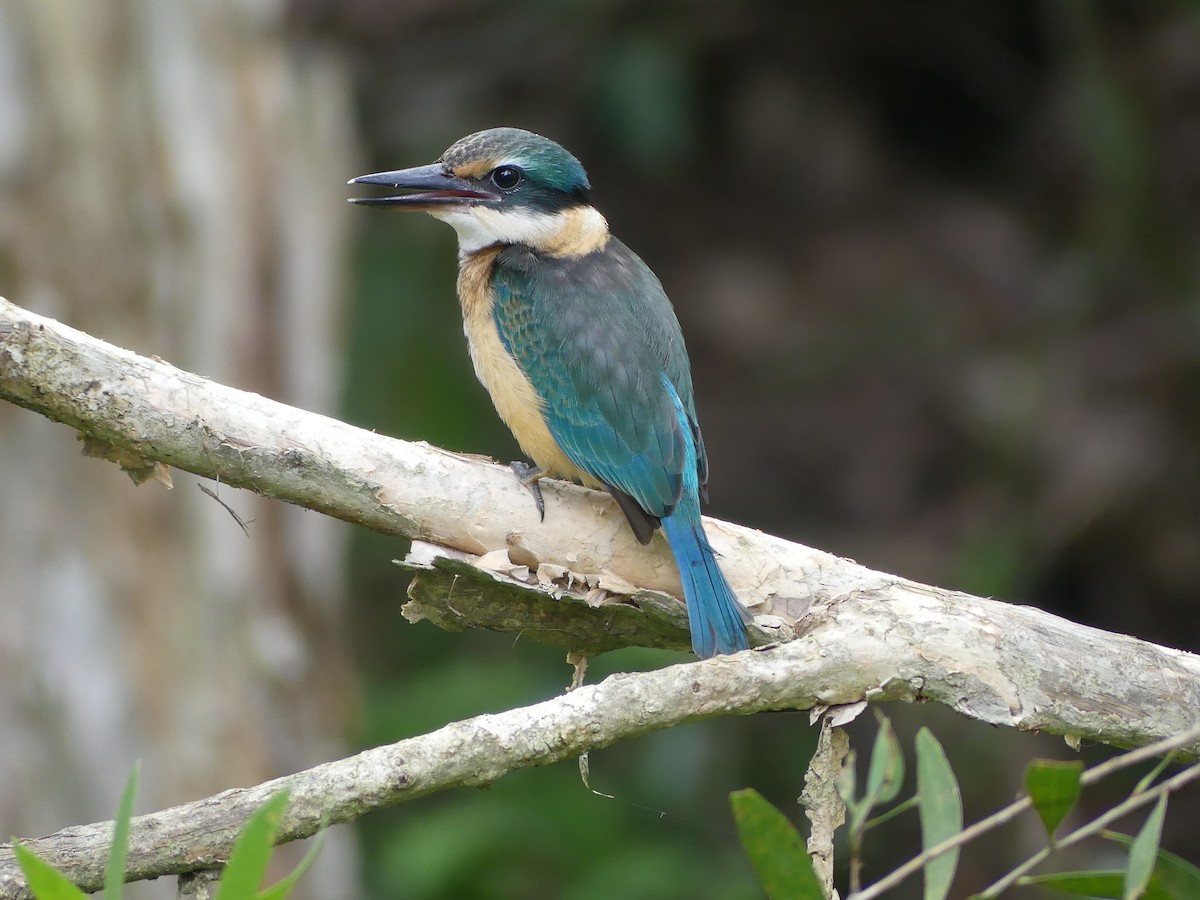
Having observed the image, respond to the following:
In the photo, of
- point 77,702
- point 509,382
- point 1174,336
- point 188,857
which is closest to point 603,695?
point 188,857

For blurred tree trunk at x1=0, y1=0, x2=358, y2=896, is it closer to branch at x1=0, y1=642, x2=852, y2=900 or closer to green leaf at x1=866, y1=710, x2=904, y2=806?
branch at x1=0, y1=642, x2=852, y2=900

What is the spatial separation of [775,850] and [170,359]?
3.33 meters

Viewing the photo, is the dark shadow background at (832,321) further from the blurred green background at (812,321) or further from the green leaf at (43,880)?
the green leaf at (43,880)

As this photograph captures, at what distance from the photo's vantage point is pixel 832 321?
20.9 feet

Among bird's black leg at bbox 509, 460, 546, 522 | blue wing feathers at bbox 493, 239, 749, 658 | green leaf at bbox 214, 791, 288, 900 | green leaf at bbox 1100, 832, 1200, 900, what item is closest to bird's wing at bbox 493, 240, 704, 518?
blue wing feathers at bbox 493, 239, 749, 658

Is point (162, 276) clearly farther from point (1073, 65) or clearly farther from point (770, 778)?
point (1073, 65)

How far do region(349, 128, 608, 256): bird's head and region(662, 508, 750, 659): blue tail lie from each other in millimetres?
1020

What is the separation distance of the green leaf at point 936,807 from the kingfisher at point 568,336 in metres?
0.78

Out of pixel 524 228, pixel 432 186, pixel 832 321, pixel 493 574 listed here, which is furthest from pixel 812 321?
pixel 493 574

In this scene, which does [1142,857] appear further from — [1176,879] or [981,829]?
[1176,879]

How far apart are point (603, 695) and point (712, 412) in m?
4.57

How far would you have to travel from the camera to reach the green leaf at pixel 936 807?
1655mm

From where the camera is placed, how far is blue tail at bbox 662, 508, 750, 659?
2.35 metres

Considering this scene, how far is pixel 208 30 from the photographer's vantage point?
4.49m
